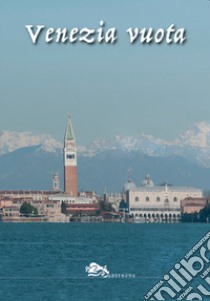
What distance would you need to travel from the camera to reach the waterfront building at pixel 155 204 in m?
158

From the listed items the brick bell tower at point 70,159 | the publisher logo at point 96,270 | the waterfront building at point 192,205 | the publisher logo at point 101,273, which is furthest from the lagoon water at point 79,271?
the brick bell tower at point 70,159

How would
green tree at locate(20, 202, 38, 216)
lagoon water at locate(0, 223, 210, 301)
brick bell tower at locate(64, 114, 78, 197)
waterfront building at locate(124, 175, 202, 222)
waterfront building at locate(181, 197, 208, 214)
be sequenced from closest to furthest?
1. lagoon water at locate(0, 223, 210, 301)
2. green tree at locate(20, 202, 38, 216)
3. waterfront building at locate(181, 197, 208, 214)
4. waterfront building at locate(124, 175, 202, 222)
5. brick bell tower at locate(64, 114, 78, 197)

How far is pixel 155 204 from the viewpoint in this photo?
161 meters

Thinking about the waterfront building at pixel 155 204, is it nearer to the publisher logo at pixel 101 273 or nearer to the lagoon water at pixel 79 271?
the lagoon water at pixel 79 271

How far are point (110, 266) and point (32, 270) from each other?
7.90 feet

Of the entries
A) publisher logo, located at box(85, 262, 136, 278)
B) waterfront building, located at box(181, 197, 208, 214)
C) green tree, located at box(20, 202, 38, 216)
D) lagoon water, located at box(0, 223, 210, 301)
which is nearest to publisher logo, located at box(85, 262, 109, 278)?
publisher logo, located at box(85, 262, 136, 278)

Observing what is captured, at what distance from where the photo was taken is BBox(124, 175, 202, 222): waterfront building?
6201 inches

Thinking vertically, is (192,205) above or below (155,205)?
below

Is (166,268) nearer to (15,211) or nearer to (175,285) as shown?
(175,285)

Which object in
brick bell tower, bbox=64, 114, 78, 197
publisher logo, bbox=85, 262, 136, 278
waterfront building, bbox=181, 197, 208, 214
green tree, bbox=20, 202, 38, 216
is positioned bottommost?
publisher logo, bbox=85, 262, 136, 278

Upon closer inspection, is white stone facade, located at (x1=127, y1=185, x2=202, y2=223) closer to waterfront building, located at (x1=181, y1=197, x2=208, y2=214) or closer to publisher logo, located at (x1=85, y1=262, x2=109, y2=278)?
waterfront building, located at (x1=181, y1=197, x2=208, y2=214)

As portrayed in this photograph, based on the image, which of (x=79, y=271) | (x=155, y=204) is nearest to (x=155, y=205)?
(x=155, y=204)

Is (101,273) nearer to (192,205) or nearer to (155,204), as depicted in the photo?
(192,205)

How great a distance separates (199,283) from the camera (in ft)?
117
